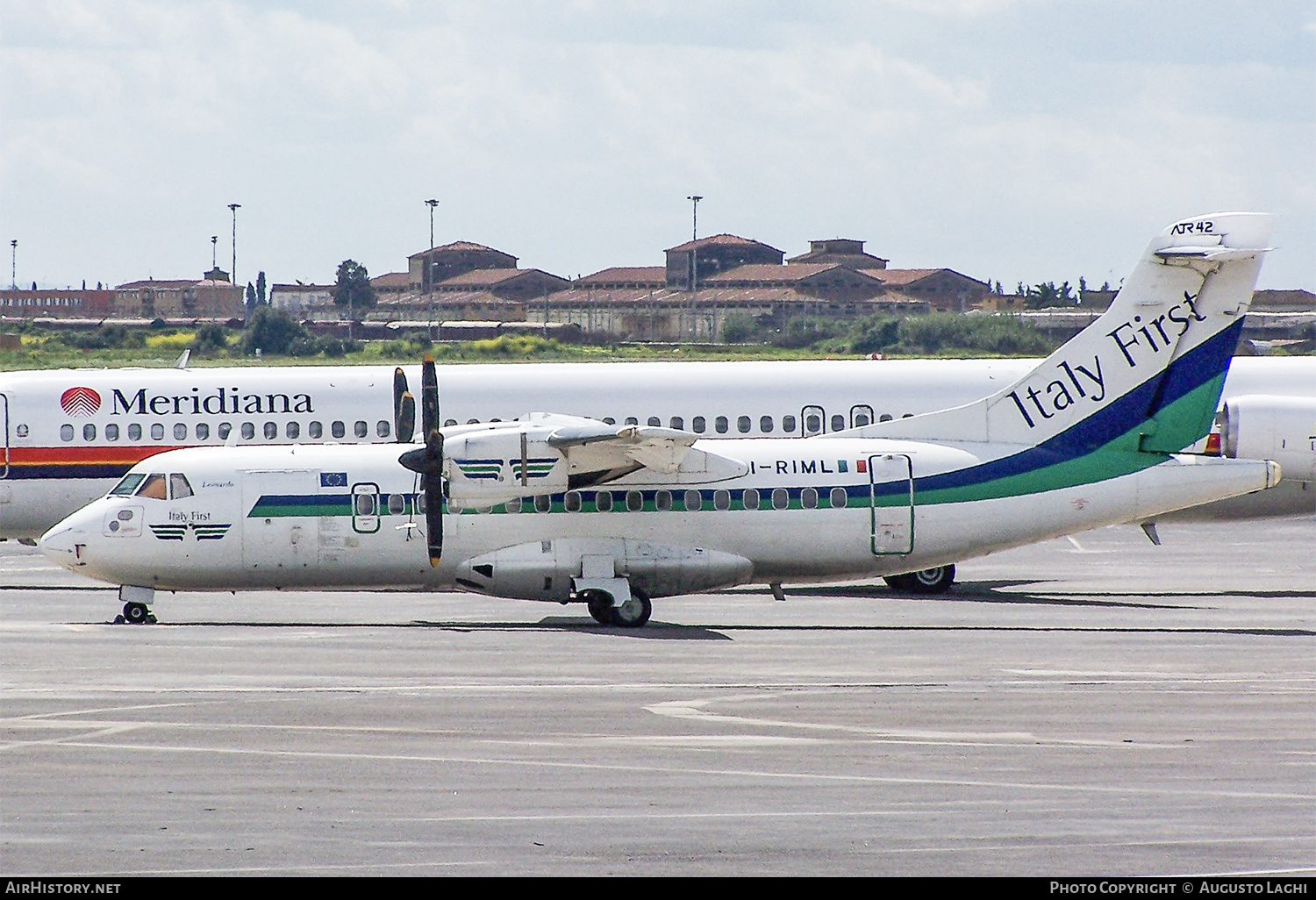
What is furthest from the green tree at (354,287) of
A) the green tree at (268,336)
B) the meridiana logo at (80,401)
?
the meridiana logo at (80,401)

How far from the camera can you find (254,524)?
27.6 m

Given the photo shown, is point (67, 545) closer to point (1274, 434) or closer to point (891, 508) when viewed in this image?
point (891, 508)

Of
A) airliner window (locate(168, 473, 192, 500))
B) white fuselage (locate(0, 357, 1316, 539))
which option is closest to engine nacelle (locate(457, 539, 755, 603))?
airliner window (locate(168, 473, 192, 500))

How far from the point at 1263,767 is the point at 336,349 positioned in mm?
92462

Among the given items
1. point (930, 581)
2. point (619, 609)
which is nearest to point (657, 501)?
point (619, 609)

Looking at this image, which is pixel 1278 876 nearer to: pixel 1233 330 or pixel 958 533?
pixel 958 533

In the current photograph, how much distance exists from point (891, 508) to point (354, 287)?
143411mm

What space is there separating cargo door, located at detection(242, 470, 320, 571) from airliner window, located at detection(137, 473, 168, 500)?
1364 millimetres

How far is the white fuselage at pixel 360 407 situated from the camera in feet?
110

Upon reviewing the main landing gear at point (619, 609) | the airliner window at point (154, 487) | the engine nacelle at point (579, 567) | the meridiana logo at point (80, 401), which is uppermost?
the meridiana logo at point (80, 401)

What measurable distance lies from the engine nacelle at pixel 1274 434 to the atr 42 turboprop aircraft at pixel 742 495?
3.84m

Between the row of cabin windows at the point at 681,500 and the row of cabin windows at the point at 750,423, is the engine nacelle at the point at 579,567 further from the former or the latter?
the row of cabin windows at the point at 750,423

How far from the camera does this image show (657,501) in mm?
27875
